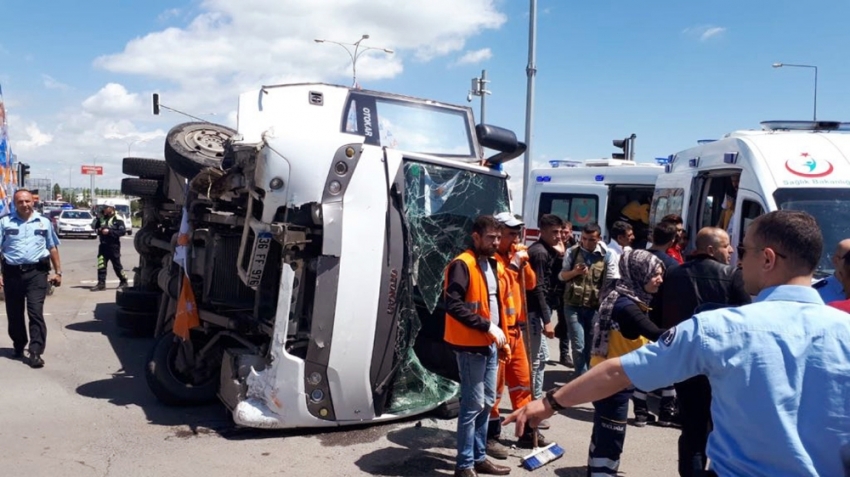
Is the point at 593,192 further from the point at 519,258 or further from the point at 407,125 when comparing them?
the point at 519,258

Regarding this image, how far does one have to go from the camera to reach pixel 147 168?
370 inches

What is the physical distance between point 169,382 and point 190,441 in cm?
93

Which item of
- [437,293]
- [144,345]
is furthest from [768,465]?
[144,345]

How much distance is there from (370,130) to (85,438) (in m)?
3.35

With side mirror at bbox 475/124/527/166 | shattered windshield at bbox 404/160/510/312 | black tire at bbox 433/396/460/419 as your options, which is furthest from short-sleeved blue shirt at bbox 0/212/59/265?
side mirror at bbox 475/124/527/166

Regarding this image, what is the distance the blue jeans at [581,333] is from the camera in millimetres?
7000

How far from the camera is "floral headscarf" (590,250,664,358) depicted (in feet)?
15.4

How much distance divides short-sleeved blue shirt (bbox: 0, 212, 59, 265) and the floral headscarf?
6.16 m

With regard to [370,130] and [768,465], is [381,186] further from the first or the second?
[768,465]

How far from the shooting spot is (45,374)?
7.36 meters

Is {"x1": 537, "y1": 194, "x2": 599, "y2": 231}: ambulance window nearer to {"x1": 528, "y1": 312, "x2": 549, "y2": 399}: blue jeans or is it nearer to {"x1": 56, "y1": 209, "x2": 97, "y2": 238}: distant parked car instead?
{"x1": 528, "y1": 312, "x2": 549, "y2": 399}: blue jeans

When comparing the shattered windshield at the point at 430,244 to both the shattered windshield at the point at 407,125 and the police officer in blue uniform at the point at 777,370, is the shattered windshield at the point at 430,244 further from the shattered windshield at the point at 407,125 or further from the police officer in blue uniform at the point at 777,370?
the police officer in blue uniform at the point at 777,370

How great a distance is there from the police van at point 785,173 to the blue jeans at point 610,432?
2.94 metres

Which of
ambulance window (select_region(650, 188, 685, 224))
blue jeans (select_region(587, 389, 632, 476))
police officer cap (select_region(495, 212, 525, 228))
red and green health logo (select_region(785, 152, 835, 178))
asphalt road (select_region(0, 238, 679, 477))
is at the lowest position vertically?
asphalt road (select_region(0, 238, 679, 477))
